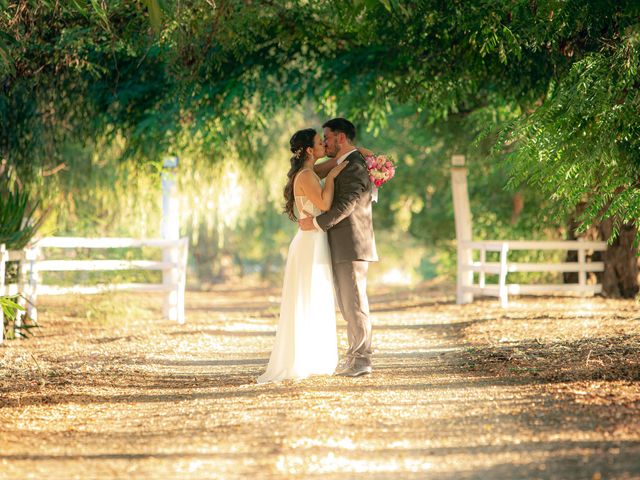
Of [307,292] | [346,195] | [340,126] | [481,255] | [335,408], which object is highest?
[340,126]

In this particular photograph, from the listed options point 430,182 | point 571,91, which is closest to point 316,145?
point 571,91

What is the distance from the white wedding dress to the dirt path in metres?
0.26

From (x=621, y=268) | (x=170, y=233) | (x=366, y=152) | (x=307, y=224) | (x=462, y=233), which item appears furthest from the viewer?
(x=462, y=233)

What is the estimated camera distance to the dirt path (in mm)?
5113

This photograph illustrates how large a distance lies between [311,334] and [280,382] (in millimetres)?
498

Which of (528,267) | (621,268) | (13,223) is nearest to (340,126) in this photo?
(13,223)

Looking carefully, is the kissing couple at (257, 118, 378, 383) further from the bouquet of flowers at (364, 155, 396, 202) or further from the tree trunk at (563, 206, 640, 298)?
the tree trunk at (563, 206, 640, 298)

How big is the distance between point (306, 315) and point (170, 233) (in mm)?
7524

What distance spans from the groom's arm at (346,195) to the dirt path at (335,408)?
51.7 inches

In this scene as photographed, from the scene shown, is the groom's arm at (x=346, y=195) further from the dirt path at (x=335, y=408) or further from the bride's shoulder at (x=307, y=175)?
the dirt path at (x=335, y=408)

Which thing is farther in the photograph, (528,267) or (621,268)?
(621,268)

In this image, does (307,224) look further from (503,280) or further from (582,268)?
(582,268)

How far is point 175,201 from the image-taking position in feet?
51.6

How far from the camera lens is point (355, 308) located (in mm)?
8328
